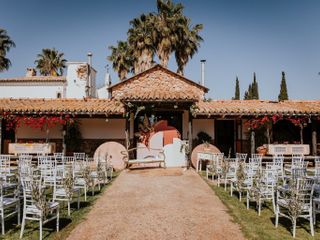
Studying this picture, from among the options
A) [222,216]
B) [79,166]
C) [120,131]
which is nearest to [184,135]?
[120,131]

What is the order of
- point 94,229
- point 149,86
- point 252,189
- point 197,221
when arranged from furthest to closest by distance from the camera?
point 149,86 < point 252,189 < point 197,221 < point 94,229

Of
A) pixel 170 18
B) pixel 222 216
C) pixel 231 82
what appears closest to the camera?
pixel 222 216

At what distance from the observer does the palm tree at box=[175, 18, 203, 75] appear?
24469mm

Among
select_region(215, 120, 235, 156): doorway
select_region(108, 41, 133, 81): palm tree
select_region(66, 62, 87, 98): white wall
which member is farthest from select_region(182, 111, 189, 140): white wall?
select_region(108, 41, 133, 81): palm tree

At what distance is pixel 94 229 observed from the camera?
559cm

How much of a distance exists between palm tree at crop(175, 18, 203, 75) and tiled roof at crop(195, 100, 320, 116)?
8.88 meters

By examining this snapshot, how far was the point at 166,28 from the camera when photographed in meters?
23.8

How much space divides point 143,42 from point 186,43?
3598mm

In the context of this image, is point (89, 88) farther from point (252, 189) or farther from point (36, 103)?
point (252, 189)

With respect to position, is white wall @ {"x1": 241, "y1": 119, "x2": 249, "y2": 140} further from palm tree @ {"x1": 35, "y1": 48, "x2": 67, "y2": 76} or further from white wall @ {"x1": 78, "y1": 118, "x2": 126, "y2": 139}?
palm tree @ {"x1": 35, "y1": 48, "x2": 67, "y2": 76}

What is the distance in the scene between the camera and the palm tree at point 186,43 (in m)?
24.5

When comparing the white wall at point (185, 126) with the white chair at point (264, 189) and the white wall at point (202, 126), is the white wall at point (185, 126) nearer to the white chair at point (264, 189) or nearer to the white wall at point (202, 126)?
the white wall at point (202, 126)

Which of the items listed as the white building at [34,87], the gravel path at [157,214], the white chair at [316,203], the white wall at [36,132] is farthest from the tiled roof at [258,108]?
the white building at [34,87]

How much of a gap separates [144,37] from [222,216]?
2011 centimetres
